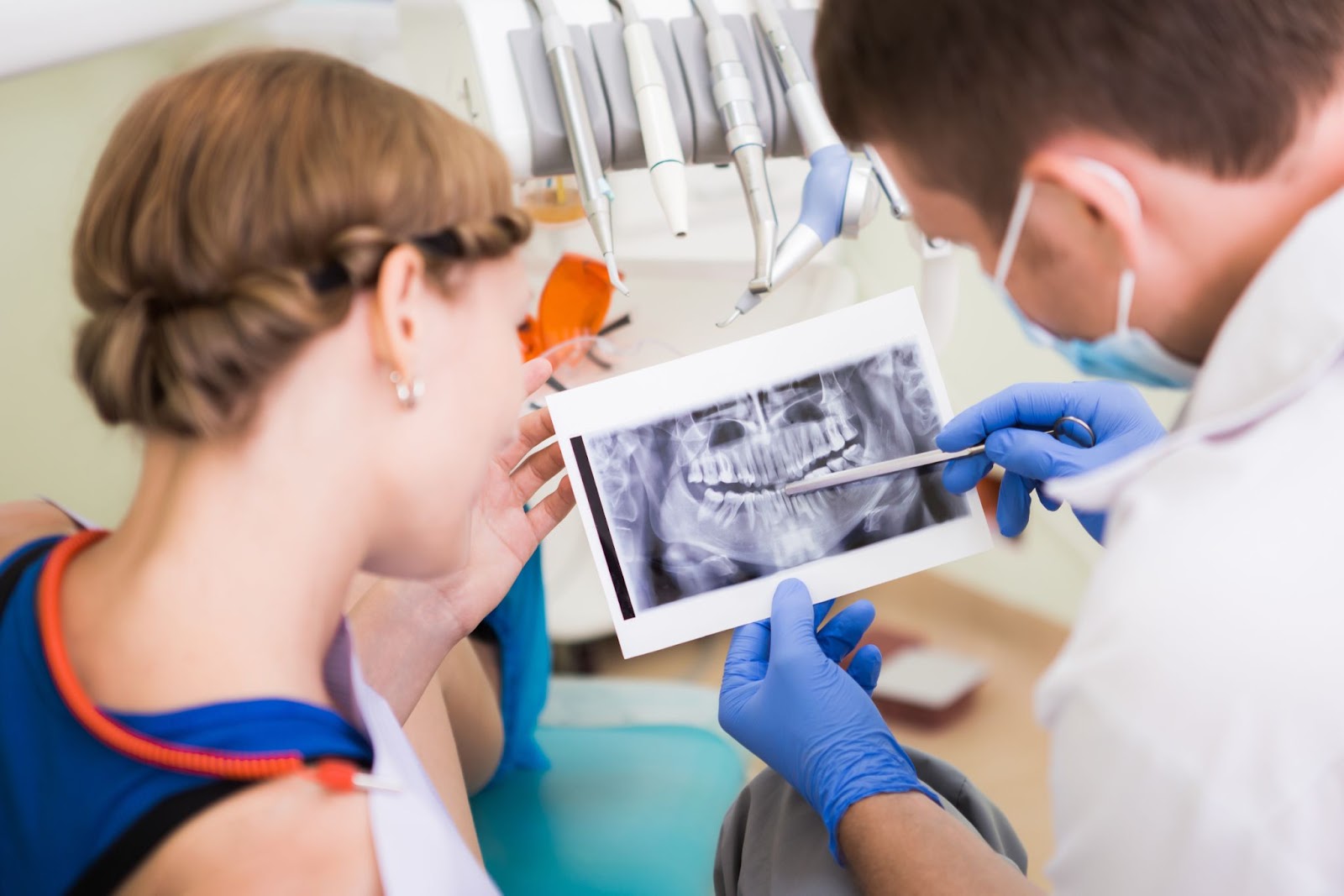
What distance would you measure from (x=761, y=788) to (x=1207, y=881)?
21.1 inches

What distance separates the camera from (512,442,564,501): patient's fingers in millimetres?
1148

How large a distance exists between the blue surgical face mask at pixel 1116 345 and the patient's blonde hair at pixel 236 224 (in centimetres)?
38

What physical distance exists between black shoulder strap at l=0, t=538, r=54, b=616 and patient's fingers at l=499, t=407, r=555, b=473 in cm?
46

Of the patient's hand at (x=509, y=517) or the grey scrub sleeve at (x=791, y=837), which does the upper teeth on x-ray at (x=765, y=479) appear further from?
the grey scrub sleeve at (x=791, y=837)

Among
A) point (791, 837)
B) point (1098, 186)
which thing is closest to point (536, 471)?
point (791, 837)

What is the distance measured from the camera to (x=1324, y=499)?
1.93ft

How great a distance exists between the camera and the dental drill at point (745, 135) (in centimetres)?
107

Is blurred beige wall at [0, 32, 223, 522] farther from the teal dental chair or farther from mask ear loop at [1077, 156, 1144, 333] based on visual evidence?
mask ear loop at [1077, 156, 1144, 333]

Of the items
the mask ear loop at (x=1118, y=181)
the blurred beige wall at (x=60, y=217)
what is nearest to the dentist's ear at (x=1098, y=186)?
the mask ear loop at (x=1118, y=181)

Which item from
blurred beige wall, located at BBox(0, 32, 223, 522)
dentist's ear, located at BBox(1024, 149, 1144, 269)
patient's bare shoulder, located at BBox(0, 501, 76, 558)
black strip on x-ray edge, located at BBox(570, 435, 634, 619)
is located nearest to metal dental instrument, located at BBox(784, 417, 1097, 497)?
black strip on x-ray edge, located at BBox(570, 435, 634, 619)

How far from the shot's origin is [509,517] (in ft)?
3.68

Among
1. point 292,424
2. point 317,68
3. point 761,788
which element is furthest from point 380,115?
point 761,788

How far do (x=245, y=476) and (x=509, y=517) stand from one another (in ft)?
1.48

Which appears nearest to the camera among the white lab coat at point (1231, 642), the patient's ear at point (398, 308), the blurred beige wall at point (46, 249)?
the white lab coat at point (1231, 642)
